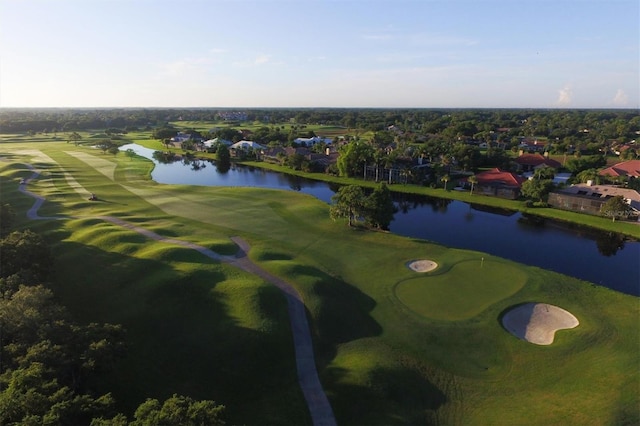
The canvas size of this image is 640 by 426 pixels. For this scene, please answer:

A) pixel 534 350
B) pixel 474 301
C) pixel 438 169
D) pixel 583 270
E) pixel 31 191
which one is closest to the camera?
pixel 534 350

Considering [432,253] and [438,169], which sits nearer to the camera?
[432,253]

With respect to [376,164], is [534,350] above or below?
below

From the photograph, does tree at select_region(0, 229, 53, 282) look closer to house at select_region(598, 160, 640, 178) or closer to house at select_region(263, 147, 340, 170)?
house at select_region(263, 147, 340, 170)

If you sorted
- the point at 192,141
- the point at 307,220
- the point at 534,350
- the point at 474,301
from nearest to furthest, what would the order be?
the point at 534,350 < the point at 474,301 < the point at 307,220 < the point at 192,141

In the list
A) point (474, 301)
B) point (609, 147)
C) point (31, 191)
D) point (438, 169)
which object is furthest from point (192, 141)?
point (609, 147)

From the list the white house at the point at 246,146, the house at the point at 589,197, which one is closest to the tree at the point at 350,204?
the house at the point at 589,197

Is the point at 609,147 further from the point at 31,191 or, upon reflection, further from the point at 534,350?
the point at 31,191

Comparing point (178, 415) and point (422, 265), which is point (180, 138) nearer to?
point (422, 265)
